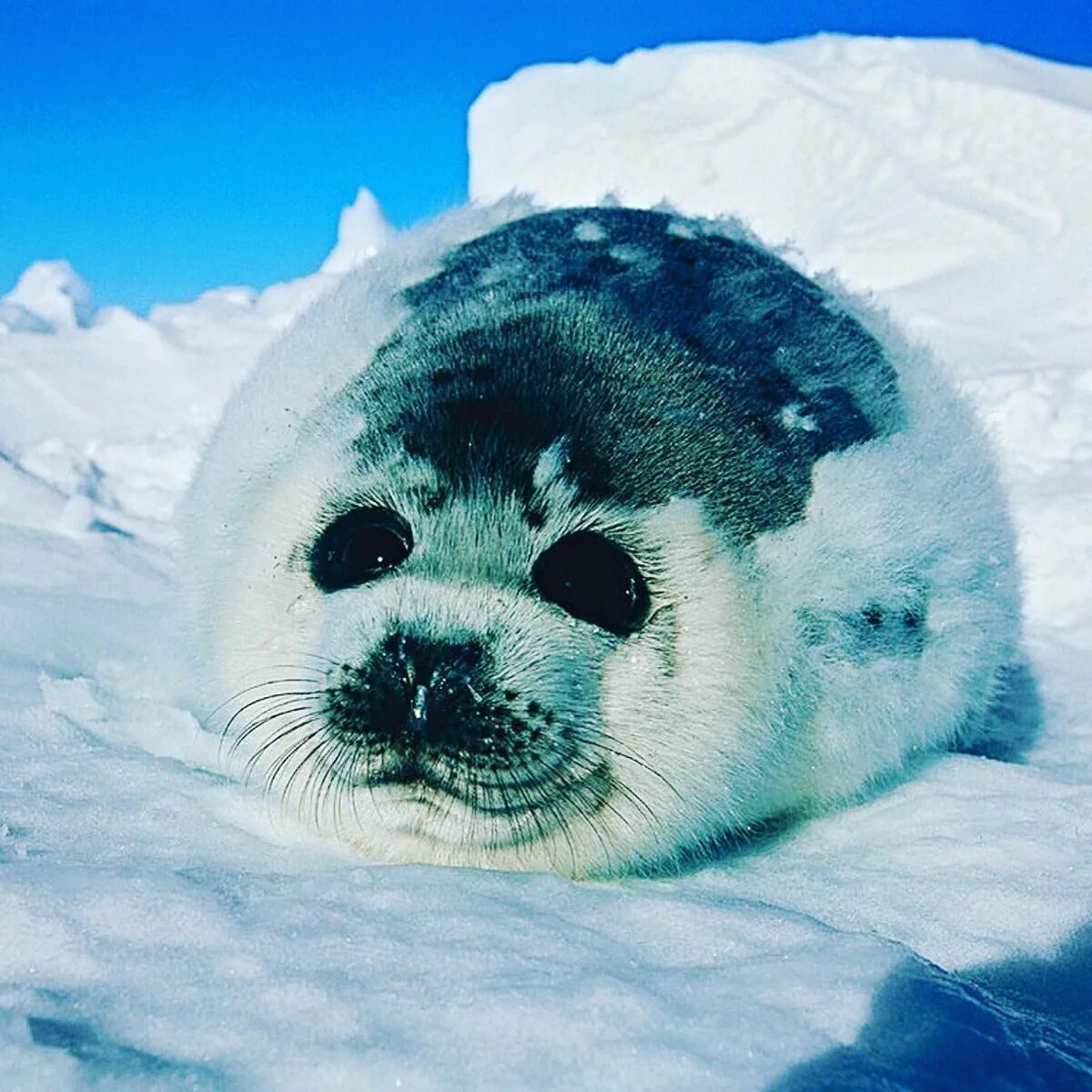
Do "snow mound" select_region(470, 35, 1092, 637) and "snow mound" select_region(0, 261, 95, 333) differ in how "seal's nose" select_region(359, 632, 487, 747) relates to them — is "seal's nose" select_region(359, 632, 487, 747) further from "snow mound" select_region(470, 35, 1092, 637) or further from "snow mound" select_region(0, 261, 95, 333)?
"snow mound" select_region(0, 261, 95, 333)

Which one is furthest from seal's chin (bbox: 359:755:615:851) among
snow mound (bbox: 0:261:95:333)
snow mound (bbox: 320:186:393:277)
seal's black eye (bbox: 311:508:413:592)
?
snow mound (bbox: 320:186:393:277)

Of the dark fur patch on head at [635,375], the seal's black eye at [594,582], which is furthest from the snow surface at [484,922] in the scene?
the dark fur patch on head at [635,375]

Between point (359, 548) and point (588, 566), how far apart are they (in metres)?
0.41

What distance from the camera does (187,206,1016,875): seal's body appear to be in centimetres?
185

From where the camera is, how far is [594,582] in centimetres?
197

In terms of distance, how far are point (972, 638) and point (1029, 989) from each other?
1028mm

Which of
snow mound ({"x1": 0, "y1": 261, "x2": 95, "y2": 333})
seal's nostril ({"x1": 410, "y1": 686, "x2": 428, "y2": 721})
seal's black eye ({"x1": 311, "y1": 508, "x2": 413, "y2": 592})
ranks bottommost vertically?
seal's nostril ({"x1": 410, "y1": 686, "x2": 428, "y2": 721})

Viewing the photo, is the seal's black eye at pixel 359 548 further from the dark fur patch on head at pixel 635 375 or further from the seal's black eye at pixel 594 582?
the seal's black eye at pixel 594 582

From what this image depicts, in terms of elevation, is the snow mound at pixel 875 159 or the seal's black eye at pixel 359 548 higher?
the snow mound at pixel 875 159

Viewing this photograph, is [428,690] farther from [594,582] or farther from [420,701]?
[594,582]

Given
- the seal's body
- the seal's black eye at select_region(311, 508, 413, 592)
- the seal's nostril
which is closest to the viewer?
the seal's nostril

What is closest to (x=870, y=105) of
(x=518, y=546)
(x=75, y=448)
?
(x=75, y=448)

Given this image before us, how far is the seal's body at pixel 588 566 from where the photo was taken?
6.08 feet

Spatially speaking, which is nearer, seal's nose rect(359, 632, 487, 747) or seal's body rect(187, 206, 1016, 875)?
seal's nose rect(359, 632, 487, 747)
